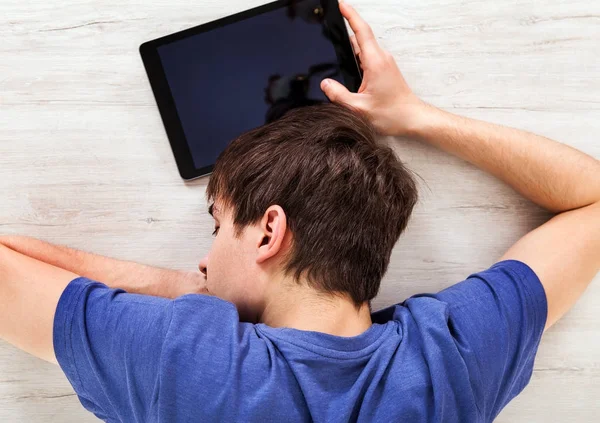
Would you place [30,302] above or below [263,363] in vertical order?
above

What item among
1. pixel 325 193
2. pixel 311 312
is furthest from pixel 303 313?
pixel 325 193

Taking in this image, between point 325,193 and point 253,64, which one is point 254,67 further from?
point 325,193

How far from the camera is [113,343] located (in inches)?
27.0

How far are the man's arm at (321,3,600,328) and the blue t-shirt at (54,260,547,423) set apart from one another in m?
0.16

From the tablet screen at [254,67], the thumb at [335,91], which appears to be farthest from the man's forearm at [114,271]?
the thumb at [335,91]

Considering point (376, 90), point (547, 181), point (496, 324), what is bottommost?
point (496, 324)

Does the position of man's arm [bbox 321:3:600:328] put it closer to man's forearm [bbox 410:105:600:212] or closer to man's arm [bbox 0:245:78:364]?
man's forearm [bbox 410:105:600:212]

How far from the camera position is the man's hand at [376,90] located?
0.85 m

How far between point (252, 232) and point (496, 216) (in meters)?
0.43

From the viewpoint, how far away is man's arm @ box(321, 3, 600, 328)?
0.84 meters

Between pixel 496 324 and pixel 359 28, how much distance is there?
461mm

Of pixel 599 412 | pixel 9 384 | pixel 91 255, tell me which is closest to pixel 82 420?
pixel 9 384

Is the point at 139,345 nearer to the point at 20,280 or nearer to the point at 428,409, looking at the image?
the point at 20,280

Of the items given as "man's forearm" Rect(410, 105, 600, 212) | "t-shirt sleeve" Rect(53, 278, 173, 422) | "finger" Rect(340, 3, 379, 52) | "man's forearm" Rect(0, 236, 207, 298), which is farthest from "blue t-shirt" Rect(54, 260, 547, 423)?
"finger" Rect(340, 3, 379, 52)
